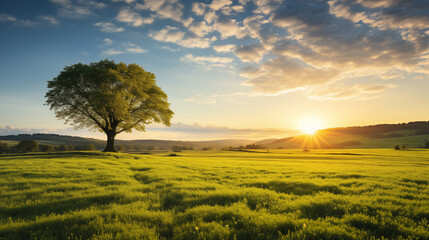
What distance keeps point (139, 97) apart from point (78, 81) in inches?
448

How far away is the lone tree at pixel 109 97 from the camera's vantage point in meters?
36.6

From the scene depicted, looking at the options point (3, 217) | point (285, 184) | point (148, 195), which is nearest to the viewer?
point (3, 217)

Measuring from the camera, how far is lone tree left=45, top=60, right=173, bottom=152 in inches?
1439

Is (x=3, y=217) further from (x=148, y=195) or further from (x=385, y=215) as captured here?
(x=385, y=215)

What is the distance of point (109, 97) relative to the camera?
34.9 metres

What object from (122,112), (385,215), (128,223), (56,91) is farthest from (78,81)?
(385,215)

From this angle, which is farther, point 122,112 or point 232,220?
point 122,112

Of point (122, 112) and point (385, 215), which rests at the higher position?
point (122, 112)

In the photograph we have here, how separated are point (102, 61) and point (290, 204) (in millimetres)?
45227

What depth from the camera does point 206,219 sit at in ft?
19.3

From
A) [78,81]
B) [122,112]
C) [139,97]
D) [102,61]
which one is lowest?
[122,112]

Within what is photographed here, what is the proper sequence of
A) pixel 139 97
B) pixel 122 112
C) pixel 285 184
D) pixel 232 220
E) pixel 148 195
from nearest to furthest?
pixel 232 220 < pixel 148 195 < pixel 285 184 < pixel 122 112 < pixel 139 97

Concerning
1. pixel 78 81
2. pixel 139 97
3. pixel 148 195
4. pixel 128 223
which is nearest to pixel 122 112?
pixel 139 97

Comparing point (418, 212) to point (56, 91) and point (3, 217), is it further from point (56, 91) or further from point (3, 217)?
point (56, 91)
